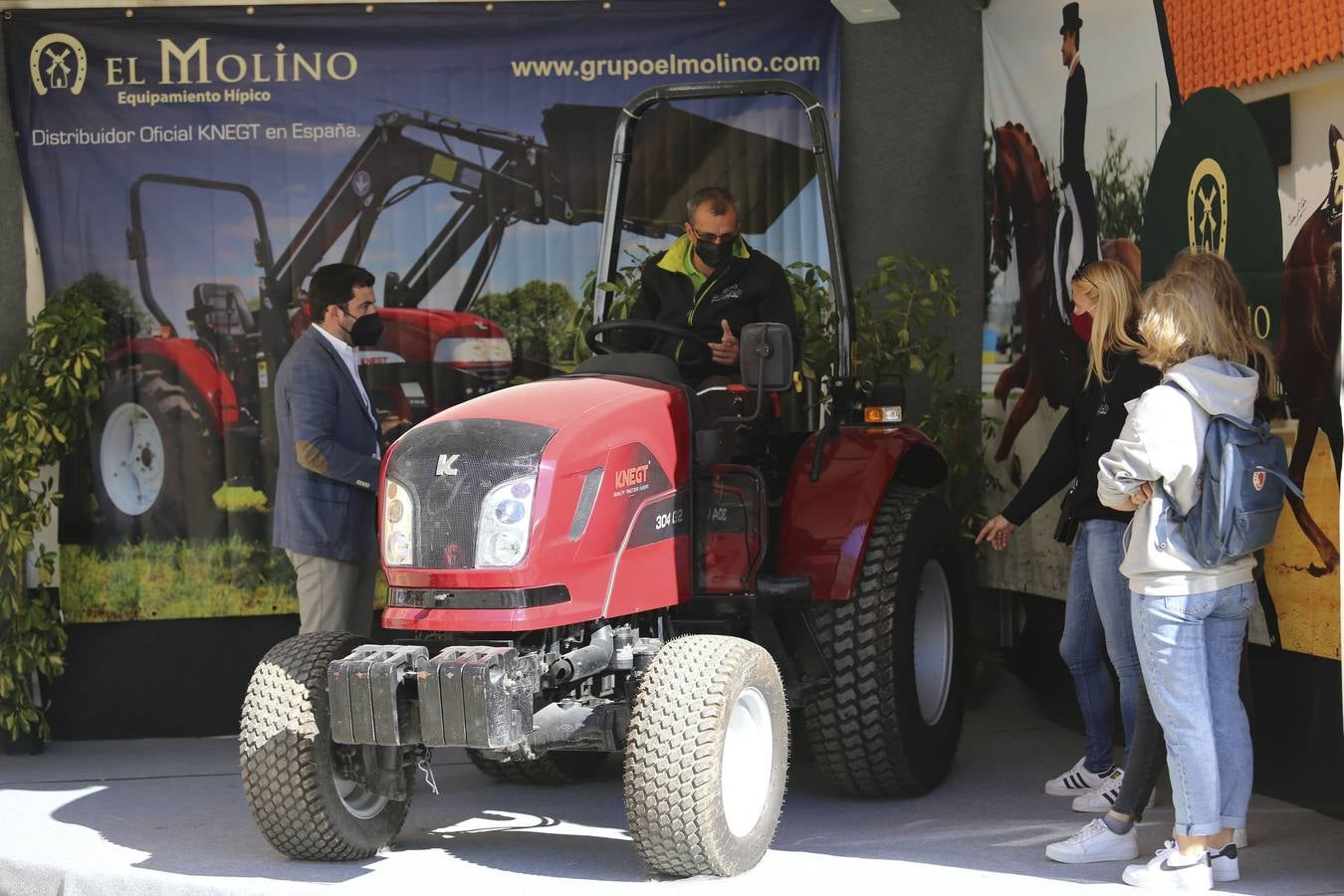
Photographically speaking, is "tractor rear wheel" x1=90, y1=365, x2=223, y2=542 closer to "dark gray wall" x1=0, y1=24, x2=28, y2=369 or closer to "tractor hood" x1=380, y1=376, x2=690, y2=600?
"dark gray wall" x1=0, y1=24, x2=28, y2=369

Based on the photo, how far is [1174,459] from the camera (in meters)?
3.91

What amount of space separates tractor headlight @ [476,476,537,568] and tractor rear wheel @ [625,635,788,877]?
46cm

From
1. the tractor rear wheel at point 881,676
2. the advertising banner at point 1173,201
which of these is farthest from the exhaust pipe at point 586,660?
the advertising banner at point 1173,201

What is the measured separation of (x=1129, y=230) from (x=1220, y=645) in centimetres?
201

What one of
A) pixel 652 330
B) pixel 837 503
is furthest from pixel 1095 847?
pixel 652 330

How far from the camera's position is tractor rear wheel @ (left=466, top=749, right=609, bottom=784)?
5379mm

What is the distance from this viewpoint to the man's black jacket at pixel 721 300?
5.05 metres

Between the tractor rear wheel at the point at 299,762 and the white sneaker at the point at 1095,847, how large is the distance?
1.73m

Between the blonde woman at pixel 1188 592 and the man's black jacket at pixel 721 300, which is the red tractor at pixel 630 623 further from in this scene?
the blonde woman at pixel 1188 592

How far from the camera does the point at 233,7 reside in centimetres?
673

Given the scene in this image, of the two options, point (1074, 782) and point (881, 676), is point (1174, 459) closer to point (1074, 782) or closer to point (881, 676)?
point (881, 676)

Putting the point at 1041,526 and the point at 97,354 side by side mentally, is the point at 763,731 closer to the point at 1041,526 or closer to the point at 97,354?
the point at 1041,526

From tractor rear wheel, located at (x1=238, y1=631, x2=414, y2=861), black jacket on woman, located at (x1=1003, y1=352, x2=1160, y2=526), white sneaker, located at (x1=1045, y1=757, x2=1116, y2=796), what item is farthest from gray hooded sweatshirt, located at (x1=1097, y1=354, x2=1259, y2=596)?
tractor rear wheel, located at (x1=238, y1=631, x2=414, y2=861)

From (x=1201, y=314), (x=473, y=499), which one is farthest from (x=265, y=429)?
(x=1201, y=314)
